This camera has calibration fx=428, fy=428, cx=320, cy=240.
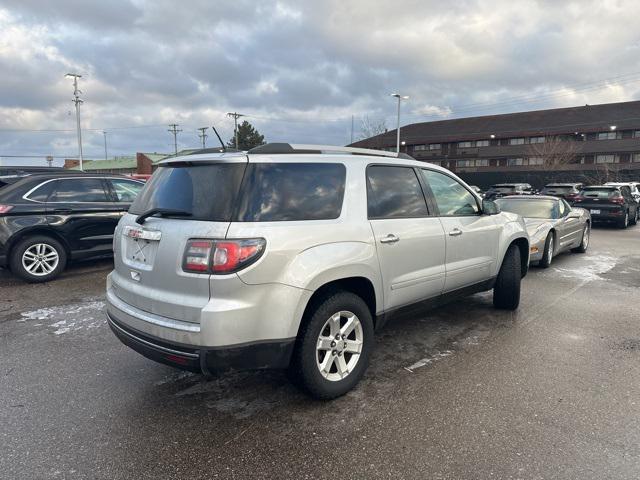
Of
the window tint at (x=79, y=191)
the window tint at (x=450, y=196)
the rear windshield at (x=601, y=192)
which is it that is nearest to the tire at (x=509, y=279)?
the window tint at (x=450, y=196)

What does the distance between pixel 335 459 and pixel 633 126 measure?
54712mm

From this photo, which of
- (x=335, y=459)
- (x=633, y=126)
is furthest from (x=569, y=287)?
(x=633, y=126)

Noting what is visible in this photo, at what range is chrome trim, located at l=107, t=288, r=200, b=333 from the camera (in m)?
2.61

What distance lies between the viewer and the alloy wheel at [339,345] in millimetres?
3062

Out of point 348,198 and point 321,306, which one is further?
point 348,198

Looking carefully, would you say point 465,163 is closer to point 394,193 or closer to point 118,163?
point 394,193

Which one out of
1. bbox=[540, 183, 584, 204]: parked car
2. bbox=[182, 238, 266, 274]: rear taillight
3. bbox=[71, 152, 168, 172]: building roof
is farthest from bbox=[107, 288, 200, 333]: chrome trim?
bbox=[71, 152, 168, 172]: building roof

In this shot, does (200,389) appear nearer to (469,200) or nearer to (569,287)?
(469,200)

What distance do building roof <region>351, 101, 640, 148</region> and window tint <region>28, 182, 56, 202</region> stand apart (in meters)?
49.0

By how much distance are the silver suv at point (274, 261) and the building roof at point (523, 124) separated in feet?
169

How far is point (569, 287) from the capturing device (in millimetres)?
6527

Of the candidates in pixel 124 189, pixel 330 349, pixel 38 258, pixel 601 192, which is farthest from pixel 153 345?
pixel 601 192

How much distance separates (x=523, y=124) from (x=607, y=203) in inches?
1695

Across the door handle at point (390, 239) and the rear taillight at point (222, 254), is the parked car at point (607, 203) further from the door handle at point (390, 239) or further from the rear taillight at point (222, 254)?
the rear taillight at point (222, 254)
